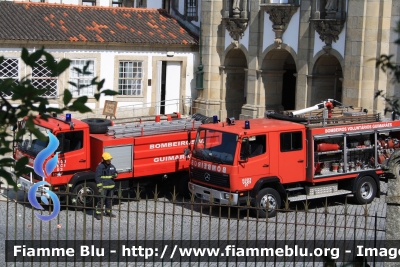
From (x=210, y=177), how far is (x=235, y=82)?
38.5ft

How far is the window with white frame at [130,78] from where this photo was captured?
26922 mm

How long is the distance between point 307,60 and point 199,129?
7.68m

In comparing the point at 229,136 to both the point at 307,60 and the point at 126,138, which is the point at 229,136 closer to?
the point at 126,138

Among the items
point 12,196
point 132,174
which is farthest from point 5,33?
point 132,174

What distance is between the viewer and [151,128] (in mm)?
17094

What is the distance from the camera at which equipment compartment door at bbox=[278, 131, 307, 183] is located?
16078 millimetres

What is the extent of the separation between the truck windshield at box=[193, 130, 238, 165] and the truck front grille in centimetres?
28

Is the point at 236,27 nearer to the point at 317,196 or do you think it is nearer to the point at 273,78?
the point at 273,78

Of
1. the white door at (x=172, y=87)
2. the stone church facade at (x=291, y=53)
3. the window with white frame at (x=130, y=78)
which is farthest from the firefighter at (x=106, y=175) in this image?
the white door at (x=172, y=87)

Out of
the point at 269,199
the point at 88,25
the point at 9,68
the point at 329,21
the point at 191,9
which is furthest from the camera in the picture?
the point at 191,9

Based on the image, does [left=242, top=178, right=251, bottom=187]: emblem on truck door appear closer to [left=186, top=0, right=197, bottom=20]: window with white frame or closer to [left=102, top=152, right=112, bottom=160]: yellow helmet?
[left=102, top=152, right=112, bottom=160]: yellow helmet

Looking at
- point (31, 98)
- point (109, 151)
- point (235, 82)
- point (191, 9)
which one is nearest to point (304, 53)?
point (235, 82)

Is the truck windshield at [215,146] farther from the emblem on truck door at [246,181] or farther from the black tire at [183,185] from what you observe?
the black tire at [183,185]

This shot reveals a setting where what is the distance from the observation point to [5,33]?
24422mm
